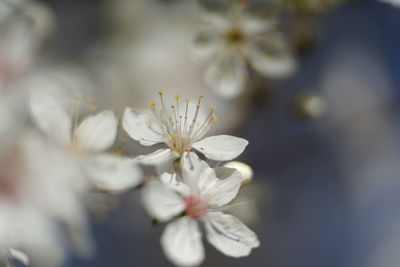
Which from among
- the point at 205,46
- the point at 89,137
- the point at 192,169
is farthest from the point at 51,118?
the point at 205,46

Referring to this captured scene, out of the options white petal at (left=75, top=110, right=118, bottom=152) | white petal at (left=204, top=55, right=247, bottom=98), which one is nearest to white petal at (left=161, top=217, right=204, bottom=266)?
white petal at (left=75, top=110, right=118, bottom=152)

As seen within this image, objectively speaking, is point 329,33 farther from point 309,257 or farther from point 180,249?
point 180,249

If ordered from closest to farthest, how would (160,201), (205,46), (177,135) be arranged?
1. (160,201)
2. (177,135)
3. (205,46)

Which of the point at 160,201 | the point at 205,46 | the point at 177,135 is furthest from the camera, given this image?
the point at 205,46

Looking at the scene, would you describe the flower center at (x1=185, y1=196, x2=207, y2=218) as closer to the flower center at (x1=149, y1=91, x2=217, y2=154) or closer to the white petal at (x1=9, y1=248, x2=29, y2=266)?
the flower center at (x1=149, y1=91, x2=217, y2=154)

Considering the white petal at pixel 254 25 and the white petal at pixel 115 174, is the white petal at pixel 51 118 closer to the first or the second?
the white petal at pixel 115 174

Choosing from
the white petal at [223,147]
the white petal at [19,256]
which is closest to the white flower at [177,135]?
the white petal at [223,147]

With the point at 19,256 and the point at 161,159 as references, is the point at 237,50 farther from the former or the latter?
the point at 19,256
